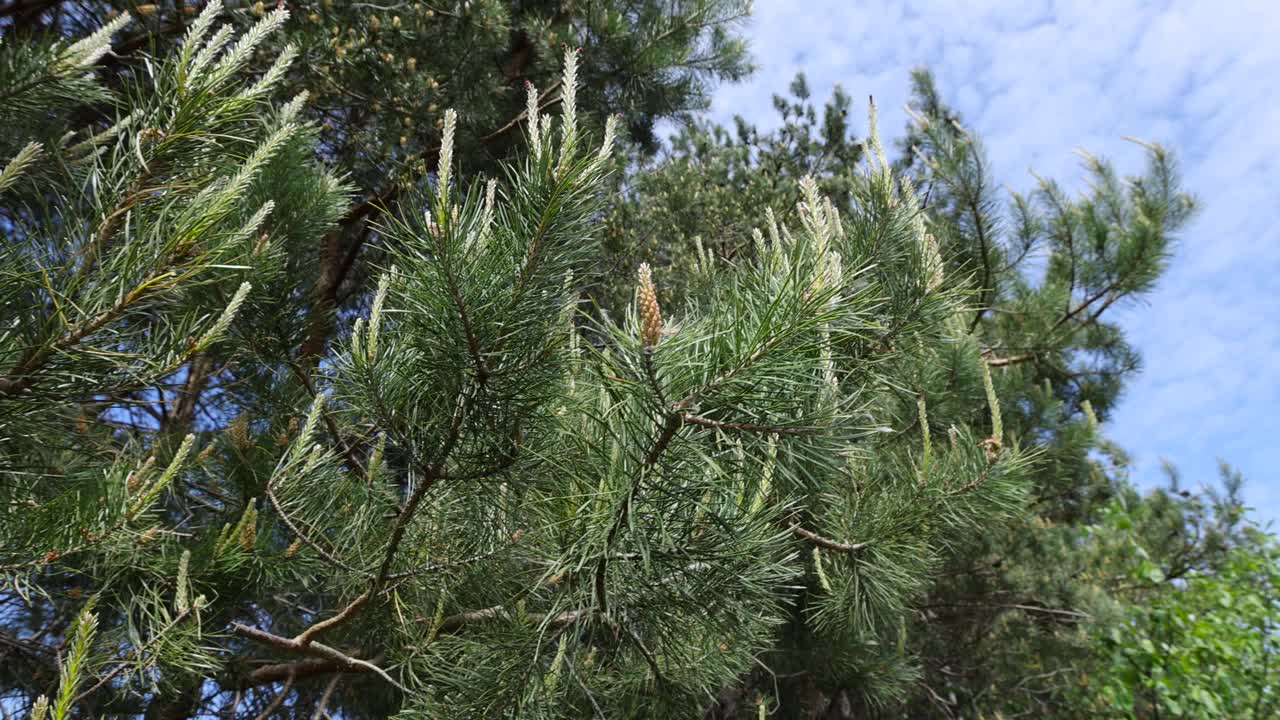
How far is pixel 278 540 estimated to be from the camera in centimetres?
217

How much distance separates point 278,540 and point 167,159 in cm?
134

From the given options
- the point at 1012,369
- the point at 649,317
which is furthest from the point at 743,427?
the point at 1012,369

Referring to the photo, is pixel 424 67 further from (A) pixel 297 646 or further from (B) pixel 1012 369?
(B) pixel 1012 369

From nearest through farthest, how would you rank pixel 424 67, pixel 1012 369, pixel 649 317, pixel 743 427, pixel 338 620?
1. pixel 649 317
2. pixel 743 427
3. pixel 338 620
4. pixel 424 67
5. pixel 1012 369

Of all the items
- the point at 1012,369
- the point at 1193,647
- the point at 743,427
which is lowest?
the point at 743,427

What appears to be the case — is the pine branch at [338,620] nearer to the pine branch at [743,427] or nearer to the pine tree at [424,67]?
the pine branch at [743,427]

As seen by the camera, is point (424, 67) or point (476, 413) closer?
point (476, 413)

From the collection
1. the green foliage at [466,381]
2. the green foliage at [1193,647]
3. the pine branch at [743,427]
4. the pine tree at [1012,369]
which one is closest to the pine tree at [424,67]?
the green foliage at [466,381]

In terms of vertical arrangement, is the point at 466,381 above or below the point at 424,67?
below

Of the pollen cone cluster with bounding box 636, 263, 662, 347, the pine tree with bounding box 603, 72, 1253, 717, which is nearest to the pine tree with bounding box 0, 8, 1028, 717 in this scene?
the pollen cone cluster with bounding box 636, 263, 662, 347

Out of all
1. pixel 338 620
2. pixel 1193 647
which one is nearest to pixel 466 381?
pixel 338 620

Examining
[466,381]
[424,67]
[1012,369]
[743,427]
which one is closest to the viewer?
[743,427]

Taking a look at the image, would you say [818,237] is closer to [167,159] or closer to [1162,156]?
[167,159]

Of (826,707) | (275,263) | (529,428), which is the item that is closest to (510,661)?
(529,428)
